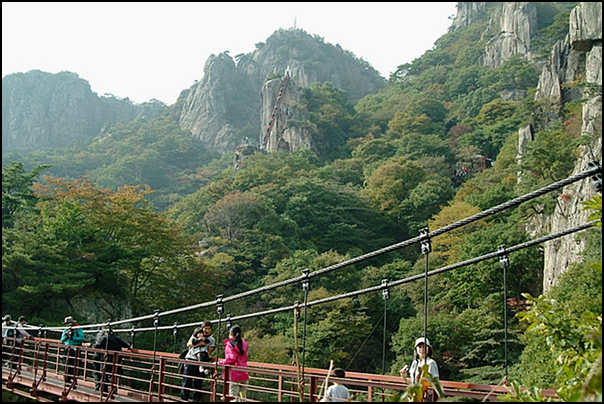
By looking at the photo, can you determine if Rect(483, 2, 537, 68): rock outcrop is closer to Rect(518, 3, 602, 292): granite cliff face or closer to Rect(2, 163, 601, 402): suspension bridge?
Rect(518, 3, 602, 292): granite cliff face

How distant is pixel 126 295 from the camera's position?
18.4 metres

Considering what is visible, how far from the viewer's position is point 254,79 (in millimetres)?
71875

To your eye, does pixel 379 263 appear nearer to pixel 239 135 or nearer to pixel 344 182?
pixel 344 182

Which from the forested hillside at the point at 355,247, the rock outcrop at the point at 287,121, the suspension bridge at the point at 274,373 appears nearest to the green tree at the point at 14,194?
the forested hillside at the point at 355,247

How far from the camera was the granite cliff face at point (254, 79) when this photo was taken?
63.3m

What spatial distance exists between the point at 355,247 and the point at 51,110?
53220 mm

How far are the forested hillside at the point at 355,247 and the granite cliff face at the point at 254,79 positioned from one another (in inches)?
1141

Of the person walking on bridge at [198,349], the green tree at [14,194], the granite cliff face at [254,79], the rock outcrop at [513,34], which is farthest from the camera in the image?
the granite cliff face at [254,79]

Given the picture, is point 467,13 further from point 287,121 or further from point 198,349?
point 198,349

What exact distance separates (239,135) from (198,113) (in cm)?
608

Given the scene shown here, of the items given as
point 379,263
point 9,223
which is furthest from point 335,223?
point 9,223

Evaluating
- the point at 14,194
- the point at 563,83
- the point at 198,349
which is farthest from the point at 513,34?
the point at 198,349

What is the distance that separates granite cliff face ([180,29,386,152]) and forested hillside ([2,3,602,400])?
28980 mm

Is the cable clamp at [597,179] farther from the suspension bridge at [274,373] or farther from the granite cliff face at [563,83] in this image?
the granite cliff face at [563,83]
